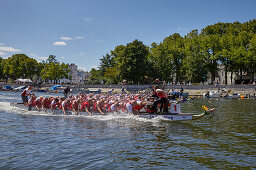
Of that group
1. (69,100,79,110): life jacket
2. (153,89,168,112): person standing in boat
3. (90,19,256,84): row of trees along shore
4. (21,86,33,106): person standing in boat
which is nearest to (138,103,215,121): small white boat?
(153,89,168,112): person standing in boat

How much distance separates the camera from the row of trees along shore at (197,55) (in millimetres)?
61938

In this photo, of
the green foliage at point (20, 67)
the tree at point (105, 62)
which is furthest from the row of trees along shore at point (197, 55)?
the green foliage at point (20, 67)

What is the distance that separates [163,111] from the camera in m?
17.3

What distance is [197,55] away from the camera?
65.7 meters

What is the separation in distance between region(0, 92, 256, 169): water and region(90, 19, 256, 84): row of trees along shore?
166 ft

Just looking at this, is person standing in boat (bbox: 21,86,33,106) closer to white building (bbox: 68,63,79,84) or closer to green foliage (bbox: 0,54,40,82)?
green foliage (bbox: 0,54,40,82)

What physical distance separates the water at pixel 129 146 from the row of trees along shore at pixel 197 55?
5068 centimetres

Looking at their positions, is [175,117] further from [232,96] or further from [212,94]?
[232,96]

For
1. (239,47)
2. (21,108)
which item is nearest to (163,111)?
(21,108)

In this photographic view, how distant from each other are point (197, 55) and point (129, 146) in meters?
59.0

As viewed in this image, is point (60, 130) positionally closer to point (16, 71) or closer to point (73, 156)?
point (73, 156)

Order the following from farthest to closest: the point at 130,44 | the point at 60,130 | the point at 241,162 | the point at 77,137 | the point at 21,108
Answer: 1. the point at 130,44
2. the point at 21,108
3. the point at 60,130
4. the point at 77,137
5. the point at 241,162

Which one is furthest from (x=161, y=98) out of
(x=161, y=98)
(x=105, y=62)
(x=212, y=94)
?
(x=105, y=62)

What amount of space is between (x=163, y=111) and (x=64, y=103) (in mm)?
9609
